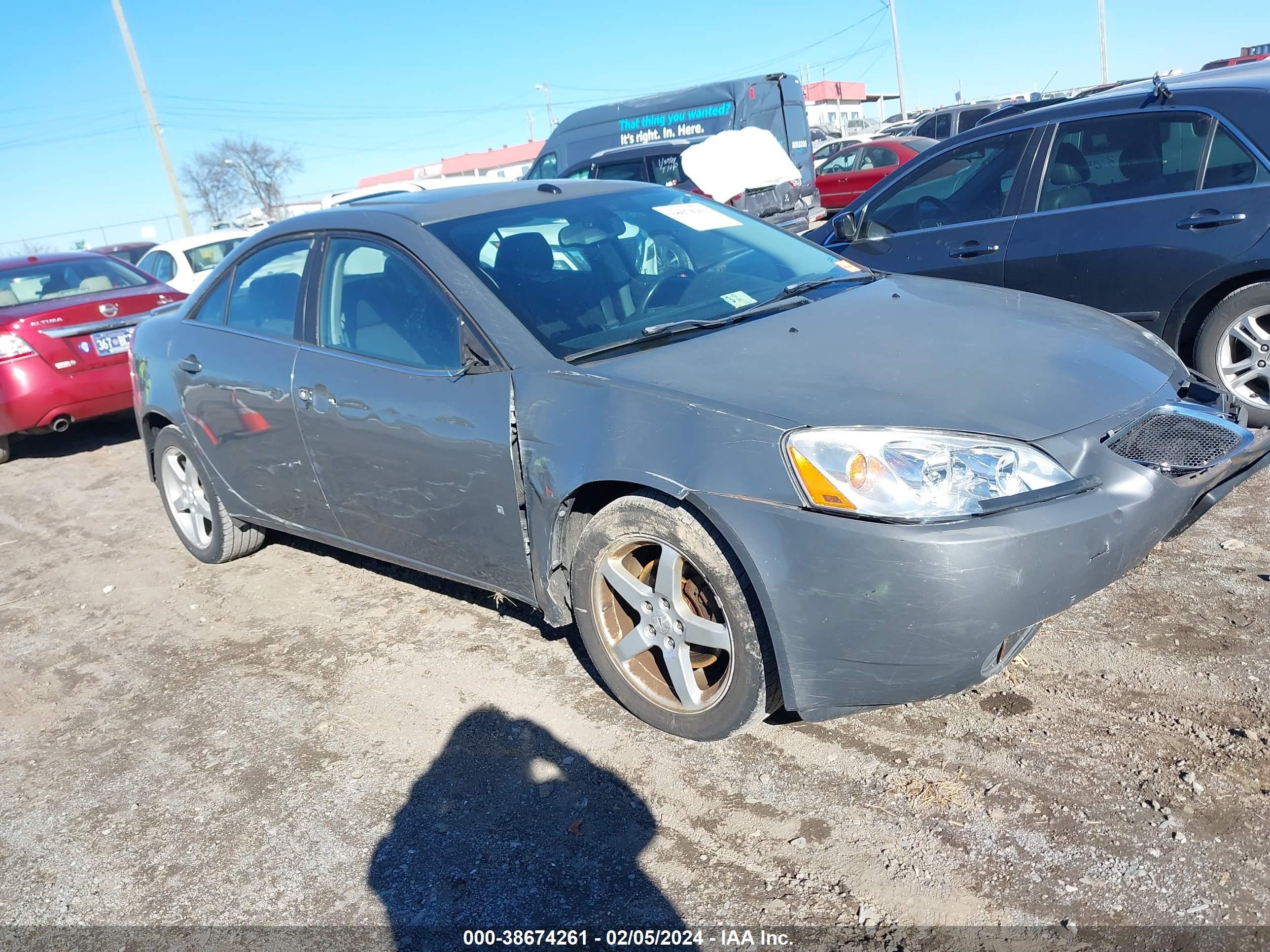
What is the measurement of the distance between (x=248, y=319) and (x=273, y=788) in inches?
81.4

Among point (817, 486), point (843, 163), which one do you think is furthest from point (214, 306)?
point (843, 163)

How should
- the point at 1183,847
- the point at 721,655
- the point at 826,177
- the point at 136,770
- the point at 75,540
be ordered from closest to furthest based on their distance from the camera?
the point at 1183,847
the point at 721,655
the point at 136,770
the point at 75,540
the point at 826,177

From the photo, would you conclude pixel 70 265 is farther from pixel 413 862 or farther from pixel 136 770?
pixel 413 862

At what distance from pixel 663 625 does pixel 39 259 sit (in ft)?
24.4

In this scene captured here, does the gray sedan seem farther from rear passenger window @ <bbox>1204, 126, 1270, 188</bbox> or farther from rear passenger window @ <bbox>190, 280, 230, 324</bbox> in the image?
rear passenger window @ <bbox>1204, 126, 1270, 188</bbox>

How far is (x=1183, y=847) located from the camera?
2293mm

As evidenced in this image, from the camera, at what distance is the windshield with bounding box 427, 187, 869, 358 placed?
130 inches

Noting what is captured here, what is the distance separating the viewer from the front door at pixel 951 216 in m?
5.34

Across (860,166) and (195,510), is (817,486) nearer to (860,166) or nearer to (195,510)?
(195,510)

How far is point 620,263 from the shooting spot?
3.61m

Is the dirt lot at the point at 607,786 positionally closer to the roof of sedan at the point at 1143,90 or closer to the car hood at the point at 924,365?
the car hood at the point at 924,365

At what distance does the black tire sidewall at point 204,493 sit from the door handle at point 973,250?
3.96 m

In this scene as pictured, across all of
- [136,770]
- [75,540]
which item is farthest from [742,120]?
[136,770]

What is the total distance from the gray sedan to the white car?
814 centimetres
